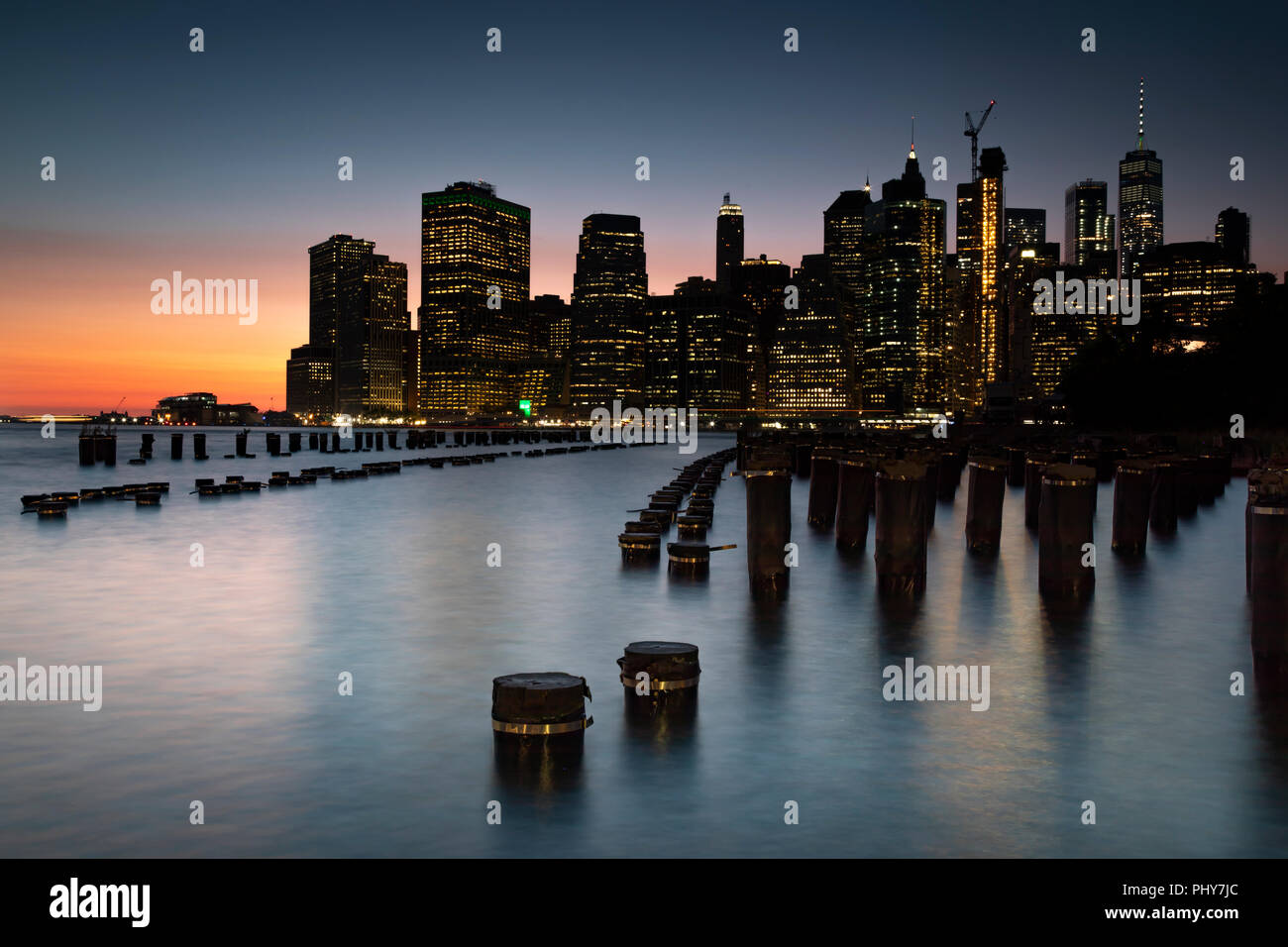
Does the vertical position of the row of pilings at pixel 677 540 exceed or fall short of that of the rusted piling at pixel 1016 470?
it falls short

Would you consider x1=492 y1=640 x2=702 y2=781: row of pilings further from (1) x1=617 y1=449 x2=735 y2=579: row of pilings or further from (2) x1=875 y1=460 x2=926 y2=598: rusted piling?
(1) x1=617 y1=449 x2=735 y2=579: row of pilings

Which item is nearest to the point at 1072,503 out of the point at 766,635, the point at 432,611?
the point at 766,635

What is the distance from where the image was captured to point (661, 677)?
1237cm

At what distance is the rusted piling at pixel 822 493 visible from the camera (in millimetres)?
36031

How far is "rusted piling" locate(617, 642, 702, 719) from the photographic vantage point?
486 inches

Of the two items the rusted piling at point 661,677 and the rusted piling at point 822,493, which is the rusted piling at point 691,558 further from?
the rusted piling at point 822,493

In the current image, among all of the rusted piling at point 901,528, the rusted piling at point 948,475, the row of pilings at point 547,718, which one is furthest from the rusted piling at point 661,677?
the rusted piling at point 948,475

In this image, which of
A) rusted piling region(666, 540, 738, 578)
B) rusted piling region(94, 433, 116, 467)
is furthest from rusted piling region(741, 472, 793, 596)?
rusted piling region(94, 433, 116, 467)

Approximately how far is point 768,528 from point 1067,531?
18.4 ft

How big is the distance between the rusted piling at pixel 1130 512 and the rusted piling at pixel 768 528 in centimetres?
1037
